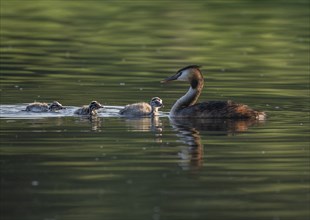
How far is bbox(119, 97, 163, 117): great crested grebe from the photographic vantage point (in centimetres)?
1928

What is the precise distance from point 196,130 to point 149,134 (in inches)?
36.7

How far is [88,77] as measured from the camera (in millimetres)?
25328

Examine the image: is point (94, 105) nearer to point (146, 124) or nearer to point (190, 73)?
point (146, 124)

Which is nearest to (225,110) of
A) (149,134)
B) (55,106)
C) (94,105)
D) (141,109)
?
(141,109)

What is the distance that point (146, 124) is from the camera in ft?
61.7

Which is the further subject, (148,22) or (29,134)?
(148,22)

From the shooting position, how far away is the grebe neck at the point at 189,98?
19.8 metres

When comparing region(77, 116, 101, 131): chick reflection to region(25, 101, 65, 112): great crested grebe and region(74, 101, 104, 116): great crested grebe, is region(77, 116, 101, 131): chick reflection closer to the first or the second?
region(74, 101, 104, 116): great crested grebe

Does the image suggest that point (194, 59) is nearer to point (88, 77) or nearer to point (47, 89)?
point (88, 77)

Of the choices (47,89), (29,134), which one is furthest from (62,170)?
(47,89)

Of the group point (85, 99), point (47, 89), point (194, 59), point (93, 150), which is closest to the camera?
point (93, 150)

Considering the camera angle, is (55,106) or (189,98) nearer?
(55,106)

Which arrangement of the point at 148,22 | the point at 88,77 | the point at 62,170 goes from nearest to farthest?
the point at 62,170
the point at 88,77
the point at 148,22

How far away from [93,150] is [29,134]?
1.64 meters
